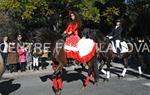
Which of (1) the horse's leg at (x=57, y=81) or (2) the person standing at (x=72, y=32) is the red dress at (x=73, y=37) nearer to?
(2) the person standing at (x=72, y=32)

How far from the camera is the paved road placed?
10.9m

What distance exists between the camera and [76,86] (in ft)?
39.3

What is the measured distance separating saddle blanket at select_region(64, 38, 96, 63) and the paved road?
1.10 m

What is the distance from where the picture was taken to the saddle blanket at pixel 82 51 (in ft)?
37.6

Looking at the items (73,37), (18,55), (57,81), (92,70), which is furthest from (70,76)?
(57,81)

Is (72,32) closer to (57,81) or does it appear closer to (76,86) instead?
(57,81)

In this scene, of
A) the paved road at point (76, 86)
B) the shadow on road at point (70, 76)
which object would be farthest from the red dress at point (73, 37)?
the shadow on road at point (70, 76)

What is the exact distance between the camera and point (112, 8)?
69.8ft

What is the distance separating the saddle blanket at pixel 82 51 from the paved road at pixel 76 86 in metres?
1.10

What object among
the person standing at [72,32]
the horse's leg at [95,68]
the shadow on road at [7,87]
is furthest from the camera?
the horse's leg at [95,68]

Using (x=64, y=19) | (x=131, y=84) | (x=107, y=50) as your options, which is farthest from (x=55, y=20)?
(x=131, y=84)

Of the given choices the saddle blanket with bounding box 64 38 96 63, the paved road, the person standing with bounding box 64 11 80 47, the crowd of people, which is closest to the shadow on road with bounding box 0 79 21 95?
the paved road

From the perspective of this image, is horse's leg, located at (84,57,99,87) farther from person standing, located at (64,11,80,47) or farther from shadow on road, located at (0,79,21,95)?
shadow on road, located at (0,79,21,95)

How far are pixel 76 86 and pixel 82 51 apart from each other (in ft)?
4.49
